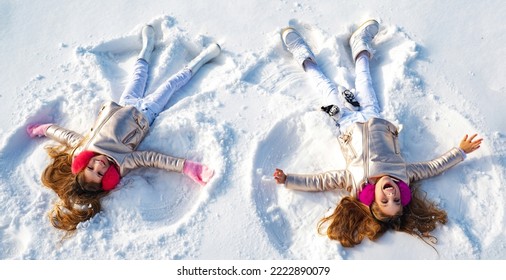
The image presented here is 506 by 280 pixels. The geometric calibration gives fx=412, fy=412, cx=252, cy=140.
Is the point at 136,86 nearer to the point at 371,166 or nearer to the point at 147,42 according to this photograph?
the point at 147,42

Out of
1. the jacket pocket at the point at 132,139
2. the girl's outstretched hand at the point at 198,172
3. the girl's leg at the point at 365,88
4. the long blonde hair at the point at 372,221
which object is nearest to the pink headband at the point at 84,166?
the jacket pocket at the point at 132,139

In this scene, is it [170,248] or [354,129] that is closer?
[170,248]

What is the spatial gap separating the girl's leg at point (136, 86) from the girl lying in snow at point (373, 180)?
139cm

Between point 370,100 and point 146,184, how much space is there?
1.89 meters

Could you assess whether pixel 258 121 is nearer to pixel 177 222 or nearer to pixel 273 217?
pixel 273 217

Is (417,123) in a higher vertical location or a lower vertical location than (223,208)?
higher

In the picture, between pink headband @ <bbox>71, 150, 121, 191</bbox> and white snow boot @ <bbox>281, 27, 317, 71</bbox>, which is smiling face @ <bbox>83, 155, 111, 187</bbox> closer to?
pink headband @ <bbox>71, 150, 121, 191</bbox>

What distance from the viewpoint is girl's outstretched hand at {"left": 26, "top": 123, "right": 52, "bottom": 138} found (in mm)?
3277

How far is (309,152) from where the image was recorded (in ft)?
10.6

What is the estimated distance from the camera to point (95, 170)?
291 cm

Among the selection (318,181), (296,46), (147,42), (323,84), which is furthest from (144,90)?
(318,181)

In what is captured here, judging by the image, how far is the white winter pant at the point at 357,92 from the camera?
3.26 meters

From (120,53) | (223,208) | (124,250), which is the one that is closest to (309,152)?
(223,208)

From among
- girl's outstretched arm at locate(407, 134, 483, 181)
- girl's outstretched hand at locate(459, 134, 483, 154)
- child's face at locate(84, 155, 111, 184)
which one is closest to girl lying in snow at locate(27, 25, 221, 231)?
child's face at locate(84, 155, 111, 184)
